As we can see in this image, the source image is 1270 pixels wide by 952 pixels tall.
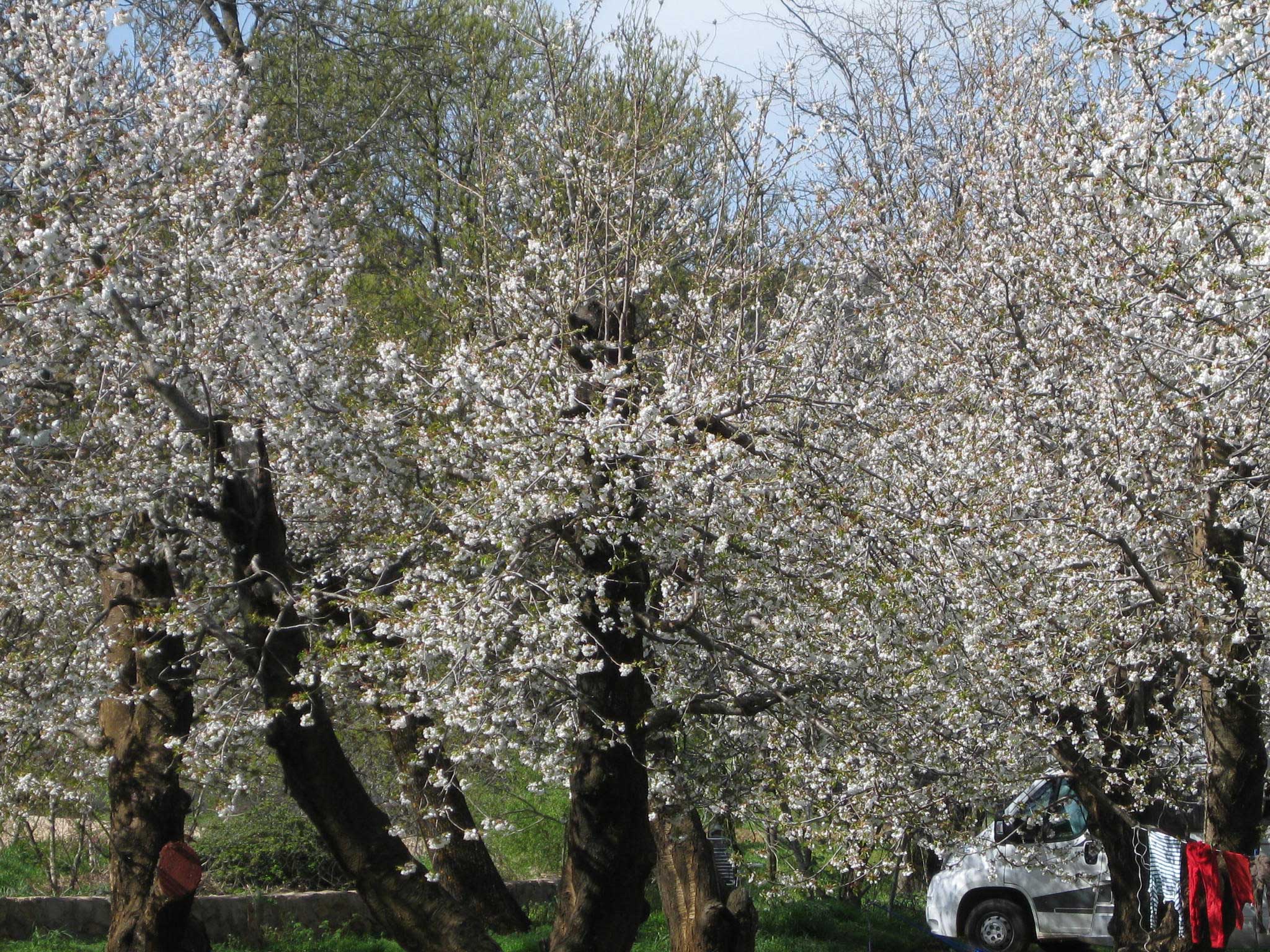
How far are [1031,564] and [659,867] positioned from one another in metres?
3.40

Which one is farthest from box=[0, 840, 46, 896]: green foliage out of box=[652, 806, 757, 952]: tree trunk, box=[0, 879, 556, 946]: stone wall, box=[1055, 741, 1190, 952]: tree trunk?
box=[1055, 741, 1190, 952]: tree trunk

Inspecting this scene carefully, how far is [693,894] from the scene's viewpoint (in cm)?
848

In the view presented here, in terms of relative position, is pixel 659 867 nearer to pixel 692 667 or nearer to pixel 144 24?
pixel 692 667

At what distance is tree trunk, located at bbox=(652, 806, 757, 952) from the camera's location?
8016 millimetres

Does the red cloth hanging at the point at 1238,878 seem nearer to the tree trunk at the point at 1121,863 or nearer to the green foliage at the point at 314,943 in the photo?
the tree trunk at the point at 1121,863

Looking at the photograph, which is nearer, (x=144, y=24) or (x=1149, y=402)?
(x=1149, y=402)

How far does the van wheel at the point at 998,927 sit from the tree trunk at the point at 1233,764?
13.3ft

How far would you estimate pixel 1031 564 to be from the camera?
7680mm

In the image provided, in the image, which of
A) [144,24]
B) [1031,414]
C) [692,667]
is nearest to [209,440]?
[692,667]

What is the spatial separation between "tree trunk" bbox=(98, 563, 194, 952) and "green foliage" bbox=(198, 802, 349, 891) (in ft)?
12.1

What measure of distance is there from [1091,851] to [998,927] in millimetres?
1569

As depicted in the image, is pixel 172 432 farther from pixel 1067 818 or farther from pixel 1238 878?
pixel 1067 818

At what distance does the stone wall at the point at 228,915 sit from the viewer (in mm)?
8945

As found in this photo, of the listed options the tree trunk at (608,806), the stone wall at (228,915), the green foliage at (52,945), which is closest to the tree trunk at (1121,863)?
the tree trunk at (608,806)
